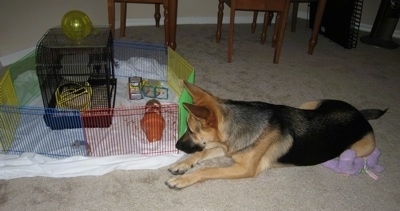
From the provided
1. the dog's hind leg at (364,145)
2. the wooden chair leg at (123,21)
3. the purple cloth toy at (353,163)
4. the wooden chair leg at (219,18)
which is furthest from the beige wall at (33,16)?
the dog's hind leg at (364,145)

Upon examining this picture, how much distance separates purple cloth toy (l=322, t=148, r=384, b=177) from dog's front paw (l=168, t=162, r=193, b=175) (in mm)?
1045

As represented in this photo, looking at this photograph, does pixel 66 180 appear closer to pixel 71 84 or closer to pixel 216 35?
pixel 71 84

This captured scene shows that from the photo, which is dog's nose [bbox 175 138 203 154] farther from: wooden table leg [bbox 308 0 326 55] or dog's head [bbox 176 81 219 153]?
wooden table leg [bbox 308 0 326 55]

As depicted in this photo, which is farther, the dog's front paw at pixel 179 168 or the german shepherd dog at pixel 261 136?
the dog's front paw at pixel 179 168

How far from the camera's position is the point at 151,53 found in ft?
12.3

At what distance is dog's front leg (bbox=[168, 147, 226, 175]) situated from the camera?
6.97 ft

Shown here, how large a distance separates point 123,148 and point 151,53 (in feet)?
5.69

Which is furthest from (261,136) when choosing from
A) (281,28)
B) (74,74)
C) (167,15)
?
(167,15)

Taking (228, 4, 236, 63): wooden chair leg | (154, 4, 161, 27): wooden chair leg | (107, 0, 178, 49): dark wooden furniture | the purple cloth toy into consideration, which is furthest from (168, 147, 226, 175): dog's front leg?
(154, 4, 161, 27): wooden chair leg

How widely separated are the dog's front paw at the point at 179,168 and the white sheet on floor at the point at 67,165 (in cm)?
10

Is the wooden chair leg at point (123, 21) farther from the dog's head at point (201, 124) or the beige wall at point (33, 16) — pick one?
the dog's head at point (201, 124)

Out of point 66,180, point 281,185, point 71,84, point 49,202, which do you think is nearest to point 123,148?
point 66,180

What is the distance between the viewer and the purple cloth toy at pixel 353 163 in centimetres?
212

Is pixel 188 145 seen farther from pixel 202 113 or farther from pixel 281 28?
pixel 281 28
